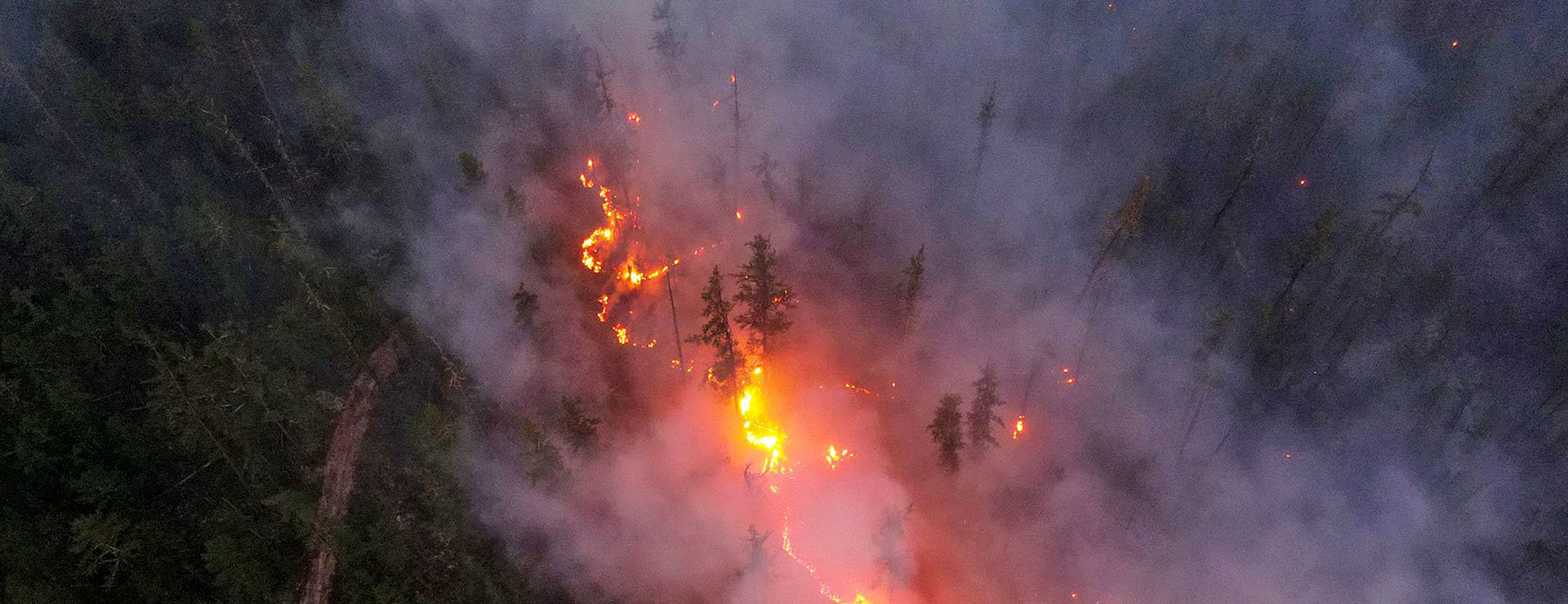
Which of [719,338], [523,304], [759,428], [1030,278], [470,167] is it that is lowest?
[759,428]

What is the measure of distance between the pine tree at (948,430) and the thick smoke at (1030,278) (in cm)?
141

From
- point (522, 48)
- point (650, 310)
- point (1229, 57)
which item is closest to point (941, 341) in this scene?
point (650, 310)

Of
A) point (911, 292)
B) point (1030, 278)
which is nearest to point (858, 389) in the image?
point (911, 292)

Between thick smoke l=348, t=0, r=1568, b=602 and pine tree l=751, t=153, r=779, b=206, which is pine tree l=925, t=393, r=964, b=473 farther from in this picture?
pine tree l=751, t=153, r=779, b=206

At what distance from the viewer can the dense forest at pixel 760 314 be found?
28688 mm

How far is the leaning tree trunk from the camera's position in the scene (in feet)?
93.6

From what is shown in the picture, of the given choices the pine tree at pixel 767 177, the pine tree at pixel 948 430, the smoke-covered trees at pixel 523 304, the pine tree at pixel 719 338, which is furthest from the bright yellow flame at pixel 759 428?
the pine tree at pixel 767 177

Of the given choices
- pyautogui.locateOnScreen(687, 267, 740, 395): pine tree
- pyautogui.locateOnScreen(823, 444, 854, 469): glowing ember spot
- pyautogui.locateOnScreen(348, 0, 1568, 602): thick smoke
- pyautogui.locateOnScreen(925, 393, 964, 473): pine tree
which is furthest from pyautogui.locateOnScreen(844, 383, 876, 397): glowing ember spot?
pyautogui.locateOnScreen(687, 267, 740, 395): pine tree

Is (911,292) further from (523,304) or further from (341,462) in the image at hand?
(341,462)

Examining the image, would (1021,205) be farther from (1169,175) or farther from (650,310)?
(650,310)

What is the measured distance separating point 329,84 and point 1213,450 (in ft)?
156

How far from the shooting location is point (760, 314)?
33.5m

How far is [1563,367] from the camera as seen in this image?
34656 mm

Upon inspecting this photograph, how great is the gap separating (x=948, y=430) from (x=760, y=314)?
9437mm
